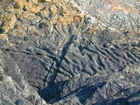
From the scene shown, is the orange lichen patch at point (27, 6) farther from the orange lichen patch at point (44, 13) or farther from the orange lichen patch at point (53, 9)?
the orange lichen patch at point (53, 9)

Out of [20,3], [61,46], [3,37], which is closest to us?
[3,37]

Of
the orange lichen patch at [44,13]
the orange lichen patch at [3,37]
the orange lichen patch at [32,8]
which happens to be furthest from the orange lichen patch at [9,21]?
the orange lichen patch at [44,13]

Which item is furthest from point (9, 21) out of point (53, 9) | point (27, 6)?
point (53, 9)

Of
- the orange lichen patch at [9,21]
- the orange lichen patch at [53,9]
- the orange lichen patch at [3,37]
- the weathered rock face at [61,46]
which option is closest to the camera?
the weathered rock face at [61,46]

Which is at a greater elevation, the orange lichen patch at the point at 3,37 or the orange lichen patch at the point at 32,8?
the orange lichen patch at the point at 32,8

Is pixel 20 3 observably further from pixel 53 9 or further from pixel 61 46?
pixel 61 46

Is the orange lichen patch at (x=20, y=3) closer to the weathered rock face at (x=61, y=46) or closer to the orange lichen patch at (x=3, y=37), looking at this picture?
the weathered rock face at (x=61, y=46)

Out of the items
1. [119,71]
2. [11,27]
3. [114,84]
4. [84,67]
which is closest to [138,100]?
[114,84]

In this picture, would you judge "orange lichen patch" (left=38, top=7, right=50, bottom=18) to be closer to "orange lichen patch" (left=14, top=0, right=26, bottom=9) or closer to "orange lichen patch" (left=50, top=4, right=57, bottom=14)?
"orange lichen patch" (left=50, top=4, right=57, bottom=14)

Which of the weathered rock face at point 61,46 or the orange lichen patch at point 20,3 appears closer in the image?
the weathered rock face at point 61,46

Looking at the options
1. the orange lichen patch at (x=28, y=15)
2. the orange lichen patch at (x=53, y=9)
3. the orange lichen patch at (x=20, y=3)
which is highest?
the orange lichen patch at (x=53, y=9)

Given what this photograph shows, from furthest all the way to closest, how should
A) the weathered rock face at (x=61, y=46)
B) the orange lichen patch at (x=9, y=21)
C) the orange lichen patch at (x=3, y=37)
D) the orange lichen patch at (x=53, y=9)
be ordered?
the orange lichen patch at (x=53, y=9), the orange lichen patch at (x=9, y=21), the orange lichen patch at (x=3, y=37), the weathered rock face at (x=61, y=46)
